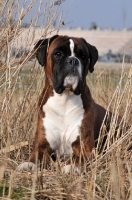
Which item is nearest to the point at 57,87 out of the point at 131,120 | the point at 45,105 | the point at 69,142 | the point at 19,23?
the point at 45,105

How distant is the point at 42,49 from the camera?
178 inches

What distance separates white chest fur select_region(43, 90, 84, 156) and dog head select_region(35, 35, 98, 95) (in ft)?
0.44

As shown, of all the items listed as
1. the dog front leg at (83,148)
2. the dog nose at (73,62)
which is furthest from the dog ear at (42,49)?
the dog front leg at (83,148)

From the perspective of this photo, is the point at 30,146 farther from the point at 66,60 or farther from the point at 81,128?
the point at 66,60

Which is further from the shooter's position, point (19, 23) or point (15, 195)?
point (19, 23)

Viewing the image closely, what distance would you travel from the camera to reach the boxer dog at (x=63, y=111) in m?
4.39

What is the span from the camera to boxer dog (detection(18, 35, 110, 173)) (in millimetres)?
4387

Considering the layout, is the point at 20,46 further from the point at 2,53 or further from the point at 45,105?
the point at 45,105

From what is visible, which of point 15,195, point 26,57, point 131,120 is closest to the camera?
point 15,195

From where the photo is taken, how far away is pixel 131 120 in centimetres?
556

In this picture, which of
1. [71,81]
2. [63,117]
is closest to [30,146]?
[63,117]

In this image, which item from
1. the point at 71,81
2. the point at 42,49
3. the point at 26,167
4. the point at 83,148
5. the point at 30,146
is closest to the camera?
the point at 26,167

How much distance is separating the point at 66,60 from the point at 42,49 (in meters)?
0.35

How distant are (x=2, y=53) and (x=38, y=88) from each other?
72cm
